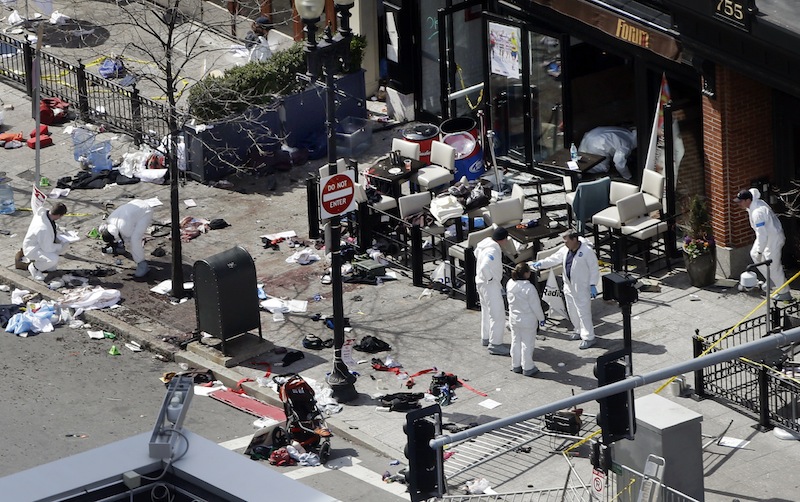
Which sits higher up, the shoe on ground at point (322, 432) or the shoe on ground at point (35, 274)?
the shoe on ground at point (322, 432)

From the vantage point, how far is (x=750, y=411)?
58.8ft

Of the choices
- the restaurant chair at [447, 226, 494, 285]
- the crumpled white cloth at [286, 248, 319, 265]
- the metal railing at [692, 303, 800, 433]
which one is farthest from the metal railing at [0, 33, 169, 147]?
the metal railing at [692, 303, 800, 433]

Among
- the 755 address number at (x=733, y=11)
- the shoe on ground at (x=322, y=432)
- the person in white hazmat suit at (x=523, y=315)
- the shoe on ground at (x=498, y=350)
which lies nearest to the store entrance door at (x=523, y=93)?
the 755 address number at (x=733, y=11)

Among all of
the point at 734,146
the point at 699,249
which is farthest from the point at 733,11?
the point at 699,249

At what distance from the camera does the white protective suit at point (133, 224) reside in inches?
901

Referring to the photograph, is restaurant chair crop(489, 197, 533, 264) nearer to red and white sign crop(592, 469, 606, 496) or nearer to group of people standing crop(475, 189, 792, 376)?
group of people standing crop(475, 189, 792, 376)

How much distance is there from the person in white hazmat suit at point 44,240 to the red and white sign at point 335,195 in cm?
562

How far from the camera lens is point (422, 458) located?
12.0 meters

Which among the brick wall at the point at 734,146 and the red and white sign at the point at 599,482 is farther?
the brick wall at the point at 734,146

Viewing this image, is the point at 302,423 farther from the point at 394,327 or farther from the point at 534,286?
the point at 534,286

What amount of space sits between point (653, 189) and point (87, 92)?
37.2ft

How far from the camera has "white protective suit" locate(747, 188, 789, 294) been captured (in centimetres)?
2042

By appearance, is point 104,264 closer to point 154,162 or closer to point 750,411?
point 154,162

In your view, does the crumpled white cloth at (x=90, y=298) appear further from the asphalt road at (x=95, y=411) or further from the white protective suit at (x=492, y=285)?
the white protective suit at (x=492, y=285)
